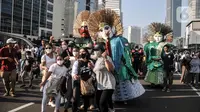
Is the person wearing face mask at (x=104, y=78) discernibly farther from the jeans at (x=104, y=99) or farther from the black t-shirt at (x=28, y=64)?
the black t-shirt at (x=28, y=64)

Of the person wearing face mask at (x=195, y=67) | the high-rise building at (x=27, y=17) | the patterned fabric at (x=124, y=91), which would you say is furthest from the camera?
the high-rise building at (x=27, y=17)

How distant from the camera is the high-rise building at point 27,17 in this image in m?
70.2

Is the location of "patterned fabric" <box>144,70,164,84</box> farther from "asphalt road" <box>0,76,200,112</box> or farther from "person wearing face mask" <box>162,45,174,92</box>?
"asphalt road" <box>0,76,200,112</box>

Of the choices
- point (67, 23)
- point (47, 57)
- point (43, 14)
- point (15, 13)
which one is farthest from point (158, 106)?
point (67, 23)

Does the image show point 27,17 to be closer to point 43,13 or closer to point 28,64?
point 43,13

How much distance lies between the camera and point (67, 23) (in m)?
102

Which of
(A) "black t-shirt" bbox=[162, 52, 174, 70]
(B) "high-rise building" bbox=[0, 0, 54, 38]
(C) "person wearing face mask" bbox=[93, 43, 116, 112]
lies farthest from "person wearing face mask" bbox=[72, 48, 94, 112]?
(B) "high-rise building" bbox=[0, 0, 54, 38]

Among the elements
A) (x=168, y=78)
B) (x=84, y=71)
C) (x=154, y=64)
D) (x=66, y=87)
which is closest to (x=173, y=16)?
(x=154, y=64)

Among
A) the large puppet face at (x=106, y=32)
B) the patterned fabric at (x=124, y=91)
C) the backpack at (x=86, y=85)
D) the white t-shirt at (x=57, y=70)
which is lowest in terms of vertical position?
the patterned fabric at (x=124, y=91)

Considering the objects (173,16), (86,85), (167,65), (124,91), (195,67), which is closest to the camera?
(86,85)

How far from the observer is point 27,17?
8031cm

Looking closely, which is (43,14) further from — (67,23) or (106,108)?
(106,108)

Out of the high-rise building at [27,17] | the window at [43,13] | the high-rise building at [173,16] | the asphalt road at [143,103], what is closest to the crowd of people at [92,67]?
the asphalt road at [143,103]

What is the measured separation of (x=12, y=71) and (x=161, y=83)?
18.3 feet
